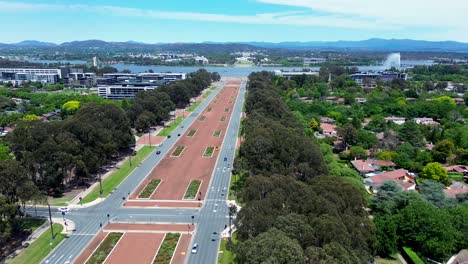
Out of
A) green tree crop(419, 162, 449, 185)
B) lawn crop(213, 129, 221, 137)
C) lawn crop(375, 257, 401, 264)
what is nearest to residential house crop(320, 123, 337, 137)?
lawn crop(213, 129, 221, 137)

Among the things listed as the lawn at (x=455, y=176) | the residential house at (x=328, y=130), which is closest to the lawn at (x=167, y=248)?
the lawn at (x=455, y=176)

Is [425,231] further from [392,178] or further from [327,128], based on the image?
[327,128]

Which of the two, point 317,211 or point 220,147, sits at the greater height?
point 317,211

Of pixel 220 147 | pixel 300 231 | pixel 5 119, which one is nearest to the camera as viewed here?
pixel 300 231

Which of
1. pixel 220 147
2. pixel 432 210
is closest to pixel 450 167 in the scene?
pixel 432 210

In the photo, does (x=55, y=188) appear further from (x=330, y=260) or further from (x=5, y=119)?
(x=5, y=119)

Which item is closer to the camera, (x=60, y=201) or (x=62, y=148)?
(x=60, y=201)

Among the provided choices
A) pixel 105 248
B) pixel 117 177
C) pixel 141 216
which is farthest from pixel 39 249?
pixel 117 177
